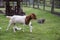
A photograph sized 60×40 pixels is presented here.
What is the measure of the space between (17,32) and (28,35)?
591 millimetres

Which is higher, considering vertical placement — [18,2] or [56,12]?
[18,2]

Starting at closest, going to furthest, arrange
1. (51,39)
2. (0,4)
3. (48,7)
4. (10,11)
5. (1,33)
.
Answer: (51,39) → (1,33) → (10,11) → (48,7) → (0,4)

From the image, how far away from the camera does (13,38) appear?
572 cm

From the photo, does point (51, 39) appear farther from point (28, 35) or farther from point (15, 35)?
point (15, 35)

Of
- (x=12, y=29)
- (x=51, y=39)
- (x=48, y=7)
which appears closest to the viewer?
(x=51, y=39)

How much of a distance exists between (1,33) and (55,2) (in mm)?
7710

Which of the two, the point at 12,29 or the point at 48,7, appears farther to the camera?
the point at 48,7

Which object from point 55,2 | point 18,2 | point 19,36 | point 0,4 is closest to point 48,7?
point 55,2

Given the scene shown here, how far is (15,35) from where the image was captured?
611 centimetres

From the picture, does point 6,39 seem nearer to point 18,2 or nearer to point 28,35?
point 28,35

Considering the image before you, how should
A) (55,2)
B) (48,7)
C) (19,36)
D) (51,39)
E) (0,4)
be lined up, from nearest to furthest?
(51,39)
(19,36)
(55,2)
(48,7)
(0,4)

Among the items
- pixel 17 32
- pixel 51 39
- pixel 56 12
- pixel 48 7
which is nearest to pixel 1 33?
pixel 17 32

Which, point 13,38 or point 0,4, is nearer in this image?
point 13,38

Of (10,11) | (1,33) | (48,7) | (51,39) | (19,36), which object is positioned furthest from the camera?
(48,7)
